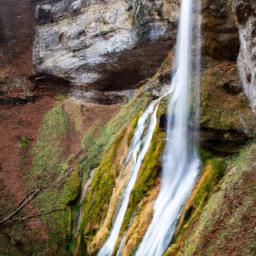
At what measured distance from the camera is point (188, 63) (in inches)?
551

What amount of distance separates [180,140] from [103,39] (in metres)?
8.74

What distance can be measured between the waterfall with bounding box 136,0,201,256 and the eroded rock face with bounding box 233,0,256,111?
5.17 ft

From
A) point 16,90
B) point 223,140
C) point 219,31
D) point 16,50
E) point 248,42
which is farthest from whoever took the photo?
point 16,50

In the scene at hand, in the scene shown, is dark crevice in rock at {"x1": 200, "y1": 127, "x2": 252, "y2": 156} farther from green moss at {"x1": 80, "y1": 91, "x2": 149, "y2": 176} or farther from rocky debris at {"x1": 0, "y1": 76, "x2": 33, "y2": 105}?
rocky debris at {"x1": 0, "y1": 76, "x2": 33, "y2": 105}

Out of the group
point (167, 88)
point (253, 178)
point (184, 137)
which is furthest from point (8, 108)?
point (253, 178)

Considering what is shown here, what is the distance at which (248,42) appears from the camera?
10836 mm

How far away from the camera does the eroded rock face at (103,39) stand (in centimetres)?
1694

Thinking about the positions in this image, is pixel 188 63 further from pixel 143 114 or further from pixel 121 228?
pixel 121 228

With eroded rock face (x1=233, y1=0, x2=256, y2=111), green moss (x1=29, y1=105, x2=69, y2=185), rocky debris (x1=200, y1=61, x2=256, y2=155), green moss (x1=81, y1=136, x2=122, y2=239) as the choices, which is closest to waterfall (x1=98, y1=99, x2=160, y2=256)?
green moss (x1=81, y1=136, x2=122, y2=239)

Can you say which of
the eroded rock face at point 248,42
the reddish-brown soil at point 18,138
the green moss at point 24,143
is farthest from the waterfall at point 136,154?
the green moss at point 24,143

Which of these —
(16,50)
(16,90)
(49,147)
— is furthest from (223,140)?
(16,50)

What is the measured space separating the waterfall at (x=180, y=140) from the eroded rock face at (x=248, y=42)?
1574 millimetres

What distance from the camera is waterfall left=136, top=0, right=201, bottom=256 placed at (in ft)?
31.9

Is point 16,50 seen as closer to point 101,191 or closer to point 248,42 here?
point 101,191
